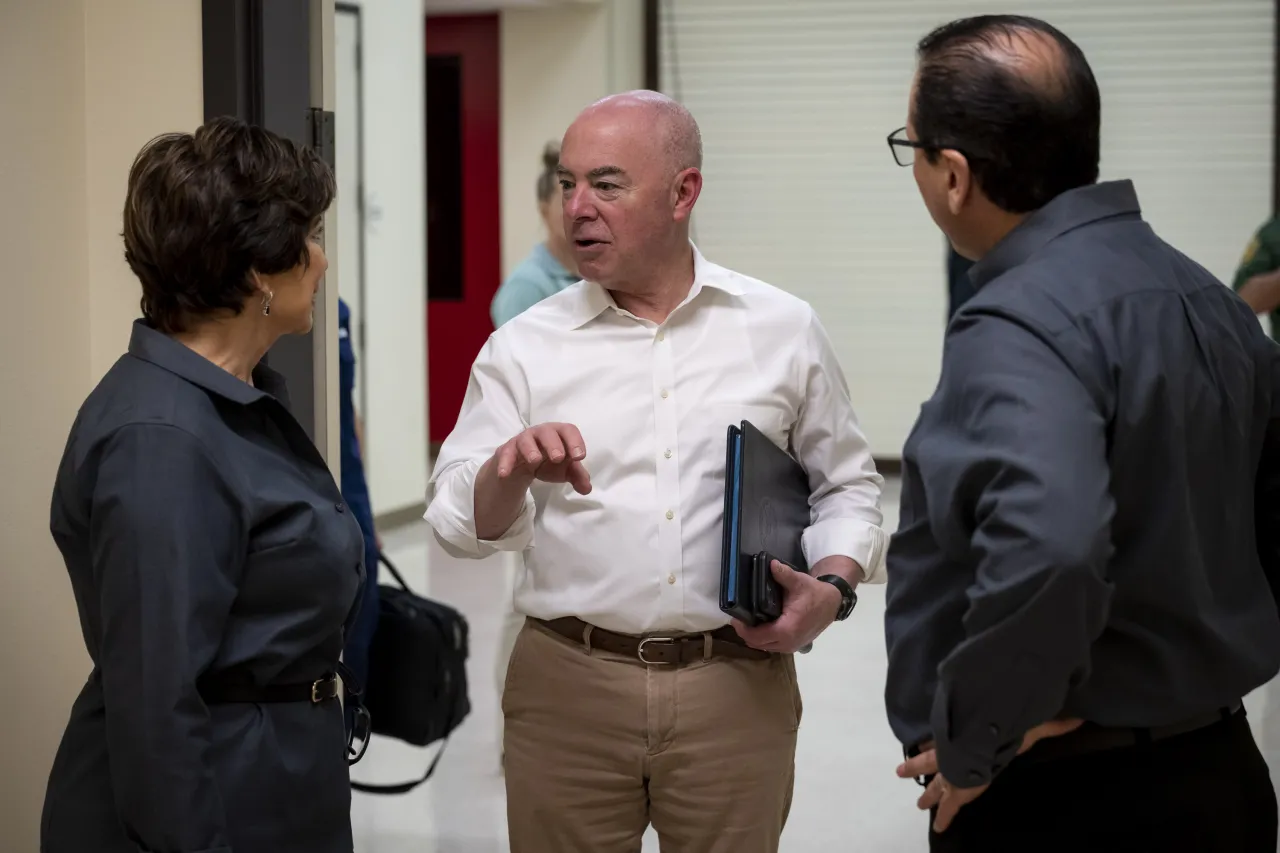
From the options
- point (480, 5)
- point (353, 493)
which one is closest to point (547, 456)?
point (353, 493)

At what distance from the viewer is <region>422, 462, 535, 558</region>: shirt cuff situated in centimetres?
209

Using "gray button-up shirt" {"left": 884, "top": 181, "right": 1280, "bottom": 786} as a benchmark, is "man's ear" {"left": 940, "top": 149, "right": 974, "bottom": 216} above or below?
above

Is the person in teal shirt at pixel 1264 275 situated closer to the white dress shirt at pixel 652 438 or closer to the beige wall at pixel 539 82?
the white dress shirt at pixel 652 438

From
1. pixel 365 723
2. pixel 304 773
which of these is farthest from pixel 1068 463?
pixel 365 723

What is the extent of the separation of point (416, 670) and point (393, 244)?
4891 mm

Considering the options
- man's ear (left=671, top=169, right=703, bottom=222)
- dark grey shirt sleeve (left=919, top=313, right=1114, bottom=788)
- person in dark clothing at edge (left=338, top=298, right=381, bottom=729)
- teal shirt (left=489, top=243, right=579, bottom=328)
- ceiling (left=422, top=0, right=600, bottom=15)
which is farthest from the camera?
ceiling (left=422, top=0, right=600, bottom=15)

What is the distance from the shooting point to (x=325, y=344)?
272cm

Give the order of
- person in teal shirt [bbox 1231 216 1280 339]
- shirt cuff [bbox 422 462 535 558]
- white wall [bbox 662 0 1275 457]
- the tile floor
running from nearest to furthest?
shirt cuff [bbox 422 462 535 558], the tile floor, person in teal shirt [bbox 1231 216 1280 339], white wall [bbox 662 0 1275 457]

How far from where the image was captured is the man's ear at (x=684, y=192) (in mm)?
2193

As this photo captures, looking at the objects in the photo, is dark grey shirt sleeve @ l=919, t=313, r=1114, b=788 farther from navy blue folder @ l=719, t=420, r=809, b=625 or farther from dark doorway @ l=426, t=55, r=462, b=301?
dark doorway @ l=426, t=55, r=462, b=301

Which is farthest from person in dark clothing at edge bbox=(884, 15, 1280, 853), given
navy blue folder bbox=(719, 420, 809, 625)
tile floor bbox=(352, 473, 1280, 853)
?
tile floor bbox=(352, 473, 1280, 853)

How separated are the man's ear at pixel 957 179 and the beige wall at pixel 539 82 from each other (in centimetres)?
761

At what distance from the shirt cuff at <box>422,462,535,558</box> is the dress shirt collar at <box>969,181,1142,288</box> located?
0.81 meters

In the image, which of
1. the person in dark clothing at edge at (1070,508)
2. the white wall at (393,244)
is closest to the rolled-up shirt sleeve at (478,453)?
the person in dark clothing at edge at (1070,508)
